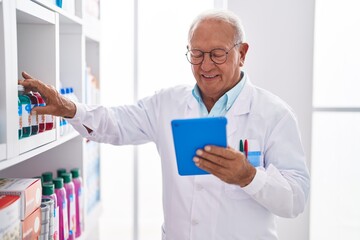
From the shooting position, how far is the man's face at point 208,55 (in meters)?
1.42

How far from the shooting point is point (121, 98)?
8.40 ft

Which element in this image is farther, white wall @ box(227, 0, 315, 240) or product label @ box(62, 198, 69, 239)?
white wall @ box(227, 0, 315, 240)

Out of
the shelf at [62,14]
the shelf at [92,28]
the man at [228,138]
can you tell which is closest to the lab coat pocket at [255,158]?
the man at [228,138]

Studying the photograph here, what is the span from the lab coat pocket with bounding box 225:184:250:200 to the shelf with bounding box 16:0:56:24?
35.3 inches

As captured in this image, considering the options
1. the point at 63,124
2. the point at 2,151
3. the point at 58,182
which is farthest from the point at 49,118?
the point at 2,151

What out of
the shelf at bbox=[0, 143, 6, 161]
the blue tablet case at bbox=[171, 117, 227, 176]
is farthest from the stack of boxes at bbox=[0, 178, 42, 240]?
the blue tablet case at bbox=[171, 117, 227, 176]

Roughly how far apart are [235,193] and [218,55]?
52 centimetres

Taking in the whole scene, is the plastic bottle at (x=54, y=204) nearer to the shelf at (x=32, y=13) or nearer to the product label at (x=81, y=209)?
the product label at (x=81, y=209)

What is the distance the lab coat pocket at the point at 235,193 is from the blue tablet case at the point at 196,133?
1.23 ft

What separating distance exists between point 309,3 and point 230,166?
164 centimetres

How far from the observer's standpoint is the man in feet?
4.53

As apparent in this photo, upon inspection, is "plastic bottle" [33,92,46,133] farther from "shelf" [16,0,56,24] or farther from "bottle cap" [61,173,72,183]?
"bottle cap" [61,173,72,183]

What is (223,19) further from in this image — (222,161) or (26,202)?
(26,202)

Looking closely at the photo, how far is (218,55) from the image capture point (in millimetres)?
1425
